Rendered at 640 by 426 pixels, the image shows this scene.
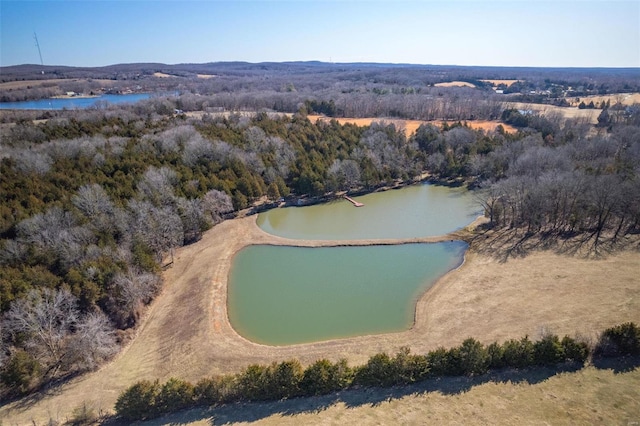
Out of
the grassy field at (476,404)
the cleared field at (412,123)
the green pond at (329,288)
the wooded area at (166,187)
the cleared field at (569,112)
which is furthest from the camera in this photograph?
the cleared field at (569,112)

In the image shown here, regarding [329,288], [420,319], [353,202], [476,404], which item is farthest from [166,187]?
[476,404]

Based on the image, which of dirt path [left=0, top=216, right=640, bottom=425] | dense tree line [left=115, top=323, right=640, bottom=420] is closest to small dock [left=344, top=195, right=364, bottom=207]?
dirt path [left=0, top=216, right=640, bottom=425]

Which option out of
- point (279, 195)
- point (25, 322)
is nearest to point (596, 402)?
point (25, 322)

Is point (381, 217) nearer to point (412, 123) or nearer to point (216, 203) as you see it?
point (216, 203)

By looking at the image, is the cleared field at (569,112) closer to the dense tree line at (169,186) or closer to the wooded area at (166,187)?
the wooded area at (166,187)

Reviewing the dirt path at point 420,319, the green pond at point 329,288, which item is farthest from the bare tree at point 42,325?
the green pond at point 329,288
